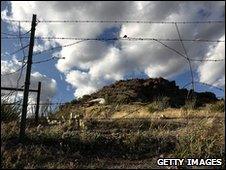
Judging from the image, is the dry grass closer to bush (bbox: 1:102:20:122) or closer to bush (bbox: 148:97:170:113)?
→ bush (bbox: 1:102:20:122)

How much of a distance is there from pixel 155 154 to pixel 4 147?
3171 mm

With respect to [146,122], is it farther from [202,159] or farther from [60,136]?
[202,159]

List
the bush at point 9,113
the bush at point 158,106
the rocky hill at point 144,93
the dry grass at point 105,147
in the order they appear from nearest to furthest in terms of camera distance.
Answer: the dry grass at point 105,147
the bush at point 9,113
the bush at point 158,106
the rocky hill at point 144,93

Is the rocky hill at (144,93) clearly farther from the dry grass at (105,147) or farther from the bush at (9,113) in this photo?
the dry grass at (105,147)

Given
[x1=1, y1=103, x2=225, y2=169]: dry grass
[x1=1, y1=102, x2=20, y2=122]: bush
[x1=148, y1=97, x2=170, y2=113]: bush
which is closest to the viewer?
[x1=1, y1=103, x2=225, y2=169]: dry grass

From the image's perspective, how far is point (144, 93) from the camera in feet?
95.2

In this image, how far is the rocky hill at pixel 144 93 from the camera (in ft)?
89.6

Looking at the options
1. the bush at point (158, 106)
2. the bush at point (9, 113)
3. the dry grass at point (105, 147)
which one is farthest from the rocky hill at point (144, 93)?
the dry grass at point (105, 147)

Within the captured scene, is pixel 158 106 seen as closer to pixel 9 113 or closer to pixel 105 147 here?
pixel 9 113

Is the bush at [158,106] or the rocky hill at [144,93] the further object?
the rocky hill at [144,93]

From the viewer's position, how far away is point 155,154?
38.8 ft

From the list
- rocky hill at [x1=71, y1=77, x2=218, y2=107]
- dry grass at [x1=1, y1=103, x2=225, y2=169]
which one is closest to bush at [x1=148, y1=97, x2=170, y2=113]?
rocky hill at [x1=71, y1=77, x2=218, y2=107]

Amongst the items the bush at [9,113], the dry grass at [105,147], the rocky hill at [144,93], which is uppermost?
the rocky hill at [144,93]

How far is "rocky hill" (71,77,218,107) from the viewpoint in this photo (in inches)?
1075
